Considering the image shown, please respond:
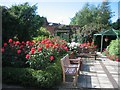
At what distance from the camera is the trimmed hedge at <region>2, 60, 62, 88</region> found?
6.34 m

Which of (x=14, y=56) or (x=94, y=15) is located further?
(x=94, y=15)

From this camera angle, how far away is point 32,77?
21.1 ft

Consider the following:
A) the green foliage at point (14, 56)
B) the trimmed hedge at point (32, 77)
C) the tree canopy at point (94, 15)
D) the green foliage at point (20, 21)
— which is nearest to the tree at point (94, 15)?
the tree canopy at point (94, 15)

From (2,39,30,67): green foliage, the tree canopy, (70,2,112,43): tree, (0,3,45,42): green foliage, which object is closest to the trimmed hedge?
(2,39,30,67): green foliage

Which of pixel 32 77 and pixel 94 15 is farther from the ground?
pixel 94 15

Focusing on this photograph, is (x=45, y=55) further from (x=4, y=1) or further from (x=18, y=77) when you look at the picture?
(x=4, y=1)

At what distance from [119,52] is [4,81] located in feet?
32.0

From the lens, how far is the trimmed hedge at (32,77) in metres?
6.34

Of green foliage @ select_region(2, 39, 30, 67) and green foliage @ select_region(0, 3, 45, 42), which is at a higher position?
green foliage @ select_region(0, 3, 45, 42)

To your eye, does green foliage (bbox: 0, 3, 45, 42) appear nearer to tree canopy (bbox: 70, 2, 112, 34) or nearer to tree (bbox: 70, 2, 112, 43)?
tree (bbox: 70, 2, 112, 43)

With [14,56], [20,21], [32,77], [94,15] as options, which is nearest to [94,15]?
[94,15]

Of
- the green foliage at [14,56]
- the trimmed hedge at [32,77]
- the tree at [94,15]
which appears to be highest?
the tree at [94,15]

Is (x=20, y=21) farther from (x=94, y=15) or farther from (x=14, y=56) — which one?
(x=94, y=15)

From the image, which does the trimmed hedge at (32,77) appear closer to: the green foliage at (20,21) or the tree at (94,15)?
the green foliage at (20,21)
